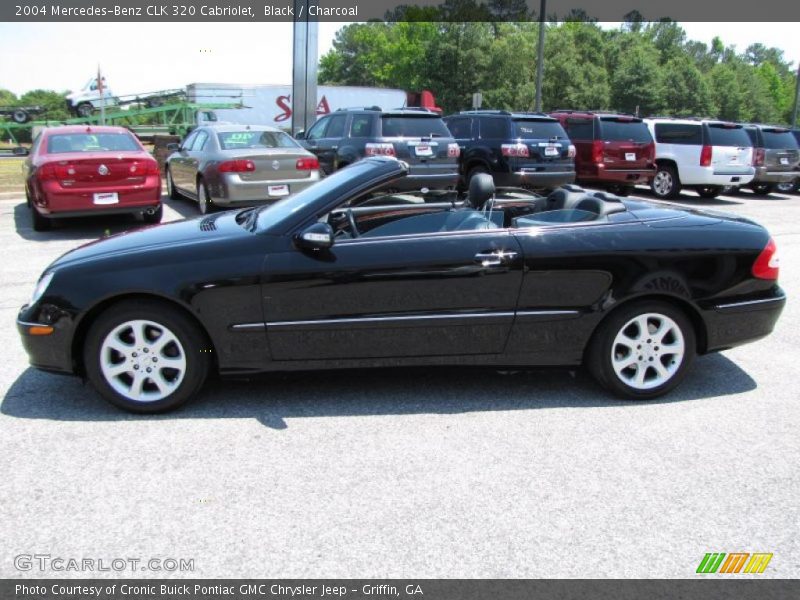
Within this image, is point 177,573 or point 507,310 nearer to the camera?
point 177,573

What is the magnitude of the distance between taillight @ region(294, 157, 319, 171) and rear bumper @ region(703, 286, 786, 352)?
7330mm

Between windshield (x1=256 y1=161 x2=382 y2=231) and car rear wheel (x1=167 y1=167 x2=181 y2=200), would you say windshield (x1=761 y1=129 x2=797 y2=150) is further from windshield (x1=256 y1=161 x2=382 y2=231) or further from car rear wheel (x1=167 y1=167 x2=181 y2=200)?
windshield (x1=256 y1=161 x2=382 y2=231)

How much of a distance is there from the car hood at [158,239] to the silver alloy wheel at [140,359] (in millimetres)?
460

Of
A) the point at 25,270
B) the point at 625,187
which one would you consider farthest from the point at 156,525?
the point at 625,187

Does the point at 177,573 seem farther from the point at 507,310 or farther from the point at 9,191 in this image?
the point at 9,191

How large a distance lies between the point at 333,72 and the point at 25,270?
109231 mm

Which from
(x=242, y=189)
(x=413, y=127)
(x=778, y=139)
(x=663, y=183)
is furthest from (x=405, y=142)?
(x=778, y=139)

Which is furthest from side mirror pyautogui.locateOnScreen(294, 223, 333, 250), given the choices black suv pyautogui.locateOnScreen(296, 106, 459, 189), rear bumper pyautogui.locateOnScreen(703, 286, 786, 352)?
black suv pyautogui.locateOnScreen(296, 106, 459, 189)

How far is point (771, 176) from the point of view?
16.9 metres

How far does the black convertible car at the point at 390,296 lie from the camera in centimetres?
394

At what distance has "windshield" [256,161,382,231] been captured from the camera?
13.8 ft

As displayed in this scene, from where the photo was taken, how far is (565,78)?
2557 inches

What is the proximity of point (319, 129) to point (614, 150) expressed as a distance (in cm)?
618

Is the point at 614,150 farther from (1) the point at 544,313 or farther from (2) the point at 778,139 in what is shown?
(1) the point at 544,313
